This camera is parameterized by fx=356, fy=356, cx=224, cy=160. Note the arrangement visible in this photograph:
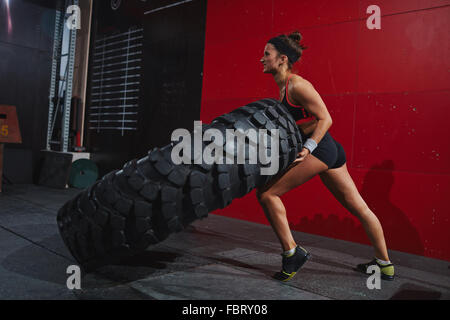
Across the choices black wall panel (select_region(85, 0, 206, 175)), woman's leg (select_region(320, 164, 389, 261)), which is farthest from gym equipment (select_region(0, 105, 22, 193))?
woman's leg (select_region(320, 164, 389, 261))

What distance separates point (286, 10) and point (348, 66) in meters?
0.98

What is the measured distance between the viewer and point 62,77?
6.56m

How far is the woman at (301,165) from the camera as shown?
206 centimetres

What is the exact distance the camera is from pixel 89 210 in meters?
1.74

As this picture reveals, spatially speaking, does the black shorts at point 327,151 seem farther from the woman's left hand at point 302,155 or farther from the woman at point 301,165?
the woman's left hand at point 302,155

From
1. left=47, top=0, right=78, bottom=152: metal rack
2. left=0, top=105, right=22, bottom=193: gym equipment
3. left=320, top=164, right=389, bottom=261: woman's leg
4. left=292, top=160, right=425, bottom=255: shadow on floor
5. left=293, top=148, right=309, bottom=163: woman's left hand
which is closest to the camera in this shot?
left=293, top=148, right=309, bottom=163: woman's left hand

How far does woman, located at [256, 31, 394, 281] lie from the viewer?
206 cm

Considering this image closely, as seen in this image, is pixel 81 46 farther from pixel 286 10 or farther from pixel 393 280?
pixel 393 280

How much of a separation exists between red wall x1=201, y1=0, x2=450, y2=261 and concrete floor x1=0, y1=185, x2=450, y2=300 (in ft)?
0.79

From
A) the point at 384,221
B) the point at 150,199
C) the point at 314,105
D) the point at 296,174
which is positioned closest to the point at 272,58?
the point at 314,105

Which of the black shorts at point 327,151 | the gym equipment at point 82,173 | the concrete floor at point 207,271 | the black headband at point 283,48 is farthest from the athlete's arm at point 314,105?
the gym equipment at point 82,173

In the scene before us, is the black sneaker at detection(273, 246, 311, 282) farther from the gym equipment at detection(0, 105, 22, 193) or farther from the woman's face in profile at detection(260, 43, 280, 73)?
the gym equipment at detection(0, 105, 22, 193)

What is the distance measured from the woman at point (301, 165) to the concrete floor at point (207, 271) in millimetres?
207

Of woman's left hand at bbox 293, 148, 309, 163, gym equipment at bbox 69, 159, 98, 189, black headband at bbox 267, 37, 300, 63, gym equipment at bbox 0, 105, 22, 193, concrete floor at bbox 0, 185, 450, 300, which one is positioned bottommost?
concrete floor at bbox 0, 185, 450, 300
